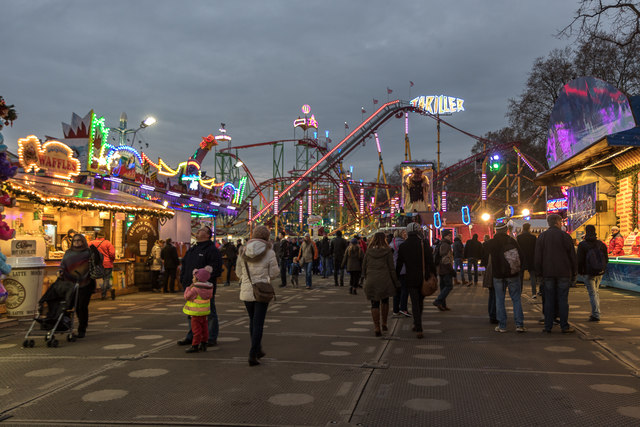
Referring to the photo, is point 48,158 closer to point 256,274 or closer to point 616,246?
point 256,274

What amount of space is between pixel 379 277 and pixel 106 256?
290 inches

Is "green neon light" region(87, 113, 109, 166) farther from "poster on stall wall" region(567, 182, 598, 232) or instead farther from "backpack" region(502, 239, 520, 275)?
"poster on stall wall" region(567, 182, 598, 232)

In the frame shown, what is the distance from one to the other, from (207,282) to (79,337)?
2.28m

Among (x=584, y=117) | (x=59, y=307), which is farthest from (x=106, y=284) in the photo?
(x=584, y=117)

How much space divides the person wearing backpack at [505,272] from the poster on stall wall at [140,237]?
455 inches

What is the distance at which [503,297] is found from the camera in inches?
310

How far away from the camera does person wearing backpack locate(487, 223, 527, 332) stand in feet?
25.3

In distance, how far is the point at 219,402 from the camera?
4270 mm

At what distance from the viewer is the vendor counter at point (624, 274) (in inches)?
503

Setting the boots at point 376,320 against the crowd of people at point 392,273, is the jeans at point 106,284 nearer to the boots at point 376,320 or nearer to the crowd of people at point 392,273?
the crowd of people at point 392,273

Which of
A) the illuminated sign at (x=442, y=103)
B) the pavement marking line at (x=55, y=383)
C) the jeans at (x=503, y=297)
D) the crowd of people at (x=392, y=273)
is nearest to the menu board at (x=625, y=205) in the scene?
the crowd of people at (x=392, y=273)

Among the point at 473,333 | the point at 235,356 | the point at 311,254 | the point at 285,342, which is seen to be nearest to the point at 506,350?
the point at 473,333

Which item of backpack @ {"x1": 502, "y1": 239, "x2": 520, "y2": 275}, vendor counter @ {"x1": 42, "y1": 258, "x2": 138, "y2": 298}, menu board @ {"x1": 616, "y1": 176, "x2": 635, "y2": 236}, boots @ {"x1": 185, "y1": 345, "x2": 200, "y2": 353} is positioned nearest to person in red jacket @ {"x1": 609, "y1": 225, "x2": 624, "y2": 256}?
menu board @ {"x1": 616, "y1": 176, "x2": 635, "y2": 236}

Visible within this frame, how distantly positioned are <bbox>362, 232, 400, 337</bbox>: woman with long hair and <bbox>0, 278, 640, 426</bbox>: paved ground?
47 centimetres
